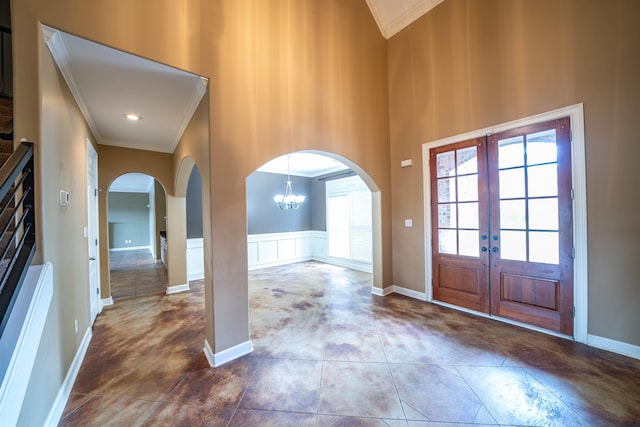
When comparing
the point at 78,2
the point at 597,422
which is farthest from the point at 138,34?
the point at 597,422

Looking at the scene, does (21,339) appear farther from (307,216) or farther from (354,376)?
(307,216)

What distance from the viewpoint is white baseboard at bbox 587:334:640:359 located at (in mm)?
2330

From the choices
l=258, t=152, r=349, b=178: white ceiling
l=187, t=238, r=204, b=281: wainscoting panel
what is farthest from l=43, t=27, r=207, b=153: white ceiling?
l=258, t=152, r=349, b=178: white ceiling

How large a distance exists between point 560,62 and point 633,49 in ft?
1.66

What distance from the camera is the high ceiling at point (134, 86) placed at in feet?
6.59

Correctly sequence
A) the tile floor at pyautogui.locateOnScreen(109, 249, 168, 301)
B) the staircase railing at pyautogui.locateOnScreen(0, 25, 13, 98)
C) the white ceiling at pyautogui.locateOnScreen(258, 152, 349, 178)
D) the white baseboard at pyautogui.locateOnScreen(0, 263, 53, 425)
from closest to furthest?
1. the white baseboard at pyautogui.locateOnScreen(0, 263, 53, 425)
2. the staircase railing at pyautogui.locateOnScreen(0, 25, 13, 98)
3. the tile floor at pyautogui.locateOnScreen(109, 249, 168, 301)
4. the white ceiling at pyautogui.locateOnScreen(258, 152, 349, 178)

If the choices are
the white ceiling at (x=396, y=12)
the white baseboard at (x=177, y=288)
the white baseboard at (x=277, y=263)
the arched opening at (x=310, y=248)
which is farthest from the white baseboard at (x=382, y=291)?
the white ceiling at (x=396, y=12)

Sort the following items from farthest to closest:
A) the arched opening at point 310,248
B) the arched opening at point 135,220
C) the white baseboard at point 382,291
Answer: the arched opening at point 135,220 → the white baseboard at point 382,291 → the arched opening at point 310,248

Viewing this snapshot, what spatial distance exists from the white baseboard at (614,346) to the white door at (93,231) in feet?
18.8

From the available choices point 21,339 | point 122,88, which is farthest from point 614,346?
point 122,88

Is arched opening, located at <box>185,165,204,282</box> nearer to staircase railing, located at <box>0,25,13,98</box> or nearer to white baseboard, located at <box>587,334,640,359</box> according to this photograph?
staircase railing, located at <box>0,25,13,98</box>

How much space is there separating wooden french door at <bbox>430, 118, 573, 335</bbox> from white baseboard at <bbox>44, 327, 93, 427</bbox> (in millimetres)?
4185

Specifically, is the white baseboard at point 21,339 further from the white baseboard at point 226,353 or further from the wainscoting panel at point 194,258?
the wainscoting panel at point 194,258

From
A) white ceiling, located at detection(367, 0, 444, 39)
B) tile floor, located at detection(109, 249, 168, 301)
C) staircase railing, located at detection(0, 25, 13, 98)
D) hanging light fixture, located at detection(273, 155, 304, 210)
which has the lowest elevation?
tile floor, located at detection(109, 249, 168, 301)
